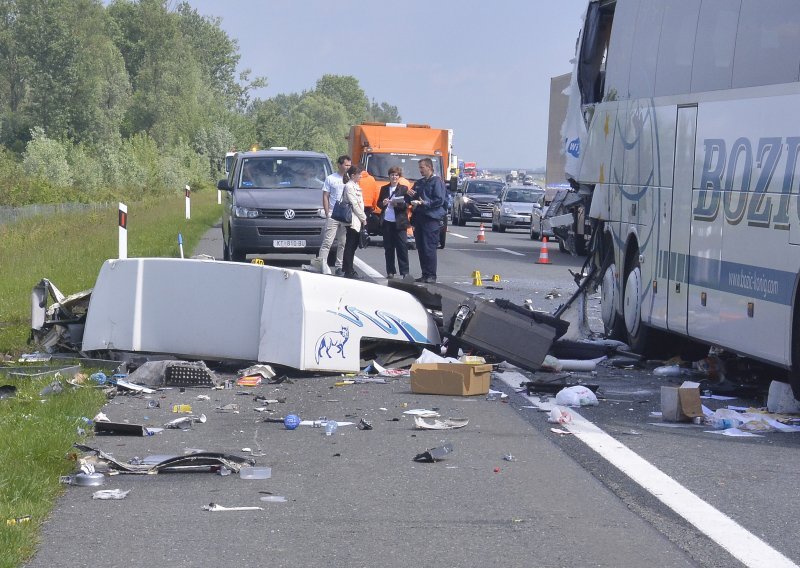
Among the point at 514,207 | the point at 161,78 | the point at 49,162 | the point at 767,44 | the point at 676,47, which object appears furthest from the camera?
the point at 161,78

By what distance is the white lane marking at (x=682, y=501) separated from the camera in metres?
5.41

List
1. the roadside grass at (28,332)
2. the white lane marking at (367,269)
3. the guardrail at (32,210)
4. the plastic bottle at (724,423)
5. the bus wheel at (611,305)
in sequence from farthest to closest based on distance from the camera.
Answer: the guardrail at (32,210)
the white lane marking at (367,269)
the bus wheel at (611,305)
the plastic bottle at (724,423)
the roadside grass at (28,332)

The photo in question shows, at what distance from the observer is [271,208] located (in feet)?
77.3

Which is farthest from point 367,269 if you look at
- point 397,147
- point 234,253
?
point 397,147

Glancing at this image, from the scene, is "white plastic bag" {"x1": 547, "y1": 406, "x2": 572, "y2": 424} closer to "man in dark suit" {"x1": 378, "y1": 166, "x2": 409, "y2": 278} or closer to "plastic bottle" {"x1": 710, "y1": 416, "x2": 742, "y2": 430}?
"plastic bottle" {"x1": 710, "y1": 416, "x2": 742, "y2": 430}

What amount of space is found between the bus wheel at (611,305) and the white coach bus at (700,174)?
24mm

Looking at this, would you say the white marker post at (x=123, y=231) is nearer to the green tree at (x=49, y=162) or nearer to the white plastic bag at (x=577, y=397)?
the white plastic bag at (x=577, y=397)

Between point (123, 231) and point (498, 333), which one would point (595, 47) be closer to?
point (498, 333)

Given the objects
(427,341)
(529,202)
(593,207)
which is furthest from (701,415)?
(529,202)

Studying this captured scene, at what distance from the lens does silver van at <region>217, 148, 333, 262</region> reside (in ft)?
77.1

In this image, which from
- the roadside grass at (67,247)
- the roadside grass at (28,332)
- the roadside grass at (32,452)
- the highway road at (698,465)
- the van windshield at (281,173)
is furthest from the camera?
the van windshield at (281,173)

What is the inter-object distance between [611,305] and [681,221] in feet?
10.2

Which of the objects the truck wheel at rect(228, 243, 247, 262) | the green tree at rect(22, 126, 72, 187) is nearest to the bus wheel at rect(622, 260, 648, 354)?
the truck wheel at rect(228, 243, 247, 262)

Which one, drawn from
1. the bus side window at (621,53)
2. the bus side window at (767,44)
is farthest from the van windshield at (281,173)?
the bus side window at (767,44)
